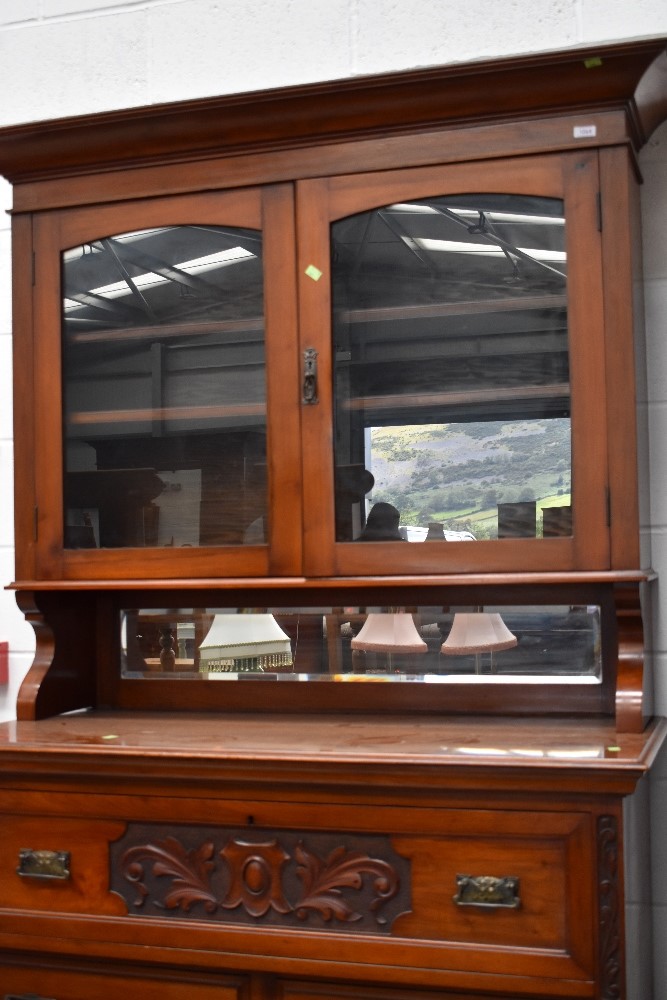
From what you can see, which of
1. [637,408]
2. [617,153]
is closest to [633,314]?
[637,408]

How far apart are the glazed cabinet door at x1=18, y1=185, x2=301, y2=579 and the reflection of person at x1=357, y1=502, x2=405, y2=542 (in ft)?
0.40

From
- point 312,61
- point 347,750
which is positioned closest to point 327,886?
point 347,750

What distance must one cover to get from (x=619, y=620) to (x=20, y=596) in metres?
1.09

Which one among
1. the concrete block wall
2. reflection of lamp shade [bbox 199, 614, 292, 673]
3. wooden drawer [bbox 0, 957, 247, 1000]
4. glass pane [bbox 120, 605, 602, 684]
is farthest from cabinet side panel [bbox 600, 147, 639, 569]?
wooden drawer [bbox 0, 957, 247, 1000]

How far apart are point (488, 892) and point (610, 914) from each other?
177 millimetres

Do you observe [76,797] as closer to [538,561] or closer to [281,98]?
[538,561]

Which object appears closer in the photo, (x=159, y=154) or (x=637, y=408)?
(x=637, y=408)

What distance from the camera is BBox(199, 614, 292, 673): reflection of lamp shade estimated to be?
2168 millimetres

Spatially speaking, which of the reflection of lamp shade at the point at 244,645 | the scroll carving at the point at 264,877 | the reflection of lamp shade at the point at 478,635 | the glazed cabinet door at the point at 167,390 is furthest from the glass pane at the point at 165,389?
the scroll carving at the point at 264,877

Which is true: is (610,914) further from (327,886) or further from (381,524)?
(381,524)

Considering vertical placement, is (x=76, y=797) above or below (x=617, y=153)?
below

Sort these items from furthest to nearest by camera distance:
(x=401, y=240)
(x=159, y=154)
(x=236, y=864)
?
(x=159, y=154) < (x=401, y=240) < (x=236, y=864)

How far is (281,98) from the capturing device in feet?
6.18

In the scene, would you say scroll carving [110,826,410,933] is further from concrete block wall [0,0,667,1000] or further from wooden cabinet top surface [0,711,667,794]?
concrete block wall [0,0,667,1000]
